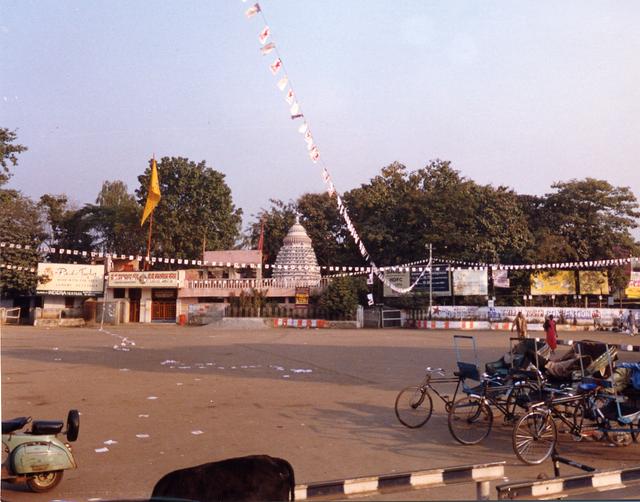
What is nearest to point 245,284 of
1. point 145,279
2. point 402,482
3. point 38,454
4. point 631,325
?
point 145,279

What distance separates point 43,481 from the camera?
545cm

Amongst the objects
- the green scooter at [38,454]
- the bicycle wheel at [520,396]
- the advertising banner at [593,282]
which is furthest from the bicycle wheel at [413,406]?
the advertising banner at [593,282]

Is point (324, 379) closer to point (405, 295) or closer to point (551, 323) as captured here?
point (551, 323)

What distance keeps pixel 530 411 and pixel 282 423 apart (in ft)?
11.4

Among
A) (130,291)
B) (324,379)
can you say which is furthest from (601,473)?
(130,291)

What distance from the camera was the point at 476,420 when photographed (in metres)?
7.35

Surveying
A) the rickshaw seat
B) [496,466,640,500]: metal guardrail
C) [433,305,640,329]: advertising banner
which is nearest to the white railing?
[433,305,640,329]: advertising banner

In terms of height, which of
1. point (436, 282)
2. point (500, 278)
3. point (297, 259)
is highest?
point (297, 259)

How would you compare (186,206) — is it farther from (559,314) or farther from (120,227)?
(559,314)

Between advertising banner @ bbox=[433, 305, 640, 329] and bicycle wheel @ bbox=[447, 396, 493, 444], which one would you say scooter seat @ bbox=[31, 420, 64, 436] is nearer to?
bicycle wheel @ bbox=[447, 396, 493, 444]

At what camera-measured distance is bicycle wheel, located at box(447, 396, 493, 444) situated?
23.7 ft

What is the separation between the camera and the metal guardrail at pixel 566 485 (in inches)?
113

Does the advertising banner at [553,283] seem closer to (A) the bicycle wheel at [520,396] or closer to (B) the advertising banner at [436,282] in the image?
(B) the advertising banner at [436,282]

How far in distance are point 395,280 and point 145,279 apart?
720 inches
